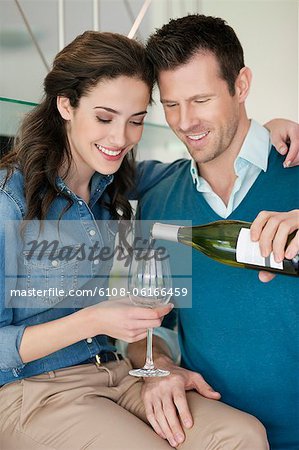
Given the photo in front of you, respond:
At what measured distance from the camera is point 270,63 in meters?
2.84

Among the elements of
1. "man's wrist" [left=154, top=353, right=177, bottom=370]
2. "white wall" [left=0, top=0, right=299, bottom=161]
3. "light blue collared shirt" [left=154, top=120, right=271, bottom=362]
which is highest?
"white wall" [left=0, top=0, right=299, bottom=161]

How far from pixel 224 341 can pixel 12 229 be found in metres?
0.53

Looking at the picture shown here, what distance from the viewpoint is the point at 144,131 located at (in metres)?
1.82

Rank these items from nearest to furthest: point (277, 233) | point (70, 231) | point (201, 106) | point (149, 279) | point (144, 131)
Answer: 1. point (277, 233)
2. point (149, 279)
3. point (70, 231)
4. point (201, 106)
5. point (144, 131)

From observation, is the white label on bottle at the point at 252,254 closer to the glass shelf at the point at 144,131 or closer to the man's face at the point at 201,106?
the man's face at the point at 201,106

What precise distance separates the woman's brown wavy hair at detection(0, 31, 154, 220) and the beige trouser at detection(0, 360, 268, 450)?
341mm

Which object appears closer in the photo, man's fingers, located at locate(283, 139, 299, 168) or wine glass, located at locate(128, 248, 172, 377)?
wine glass, located at locate(128, 248, 172, 377)

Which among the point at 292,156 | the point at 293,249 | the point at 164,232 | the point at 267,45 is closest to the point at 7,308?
the point at 164,232

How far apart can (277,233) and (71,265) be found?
510 mm

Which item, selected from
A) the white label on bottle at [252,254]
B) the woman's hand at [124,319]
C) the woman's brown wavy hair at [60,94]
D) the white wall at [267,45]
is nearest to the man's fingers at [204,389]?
the woman's hand at [124,319]

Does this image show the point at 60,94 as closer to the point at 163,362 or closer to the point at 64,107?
the point at 64,107

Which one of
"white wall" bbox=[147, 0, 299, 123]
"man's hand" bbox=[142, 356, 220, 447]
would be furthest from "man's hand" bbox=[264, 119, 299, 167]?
"white wall" bbox=[147, 0, 299, 123]

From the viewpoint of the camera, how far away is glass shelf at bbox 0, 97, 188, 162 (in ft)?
5.04

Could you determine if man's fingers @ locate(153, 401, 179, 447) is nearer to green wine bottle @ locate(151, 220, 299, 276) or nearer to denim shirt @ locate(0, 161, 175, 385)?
denim shirt @ locate(0, 161, 175, 385)
